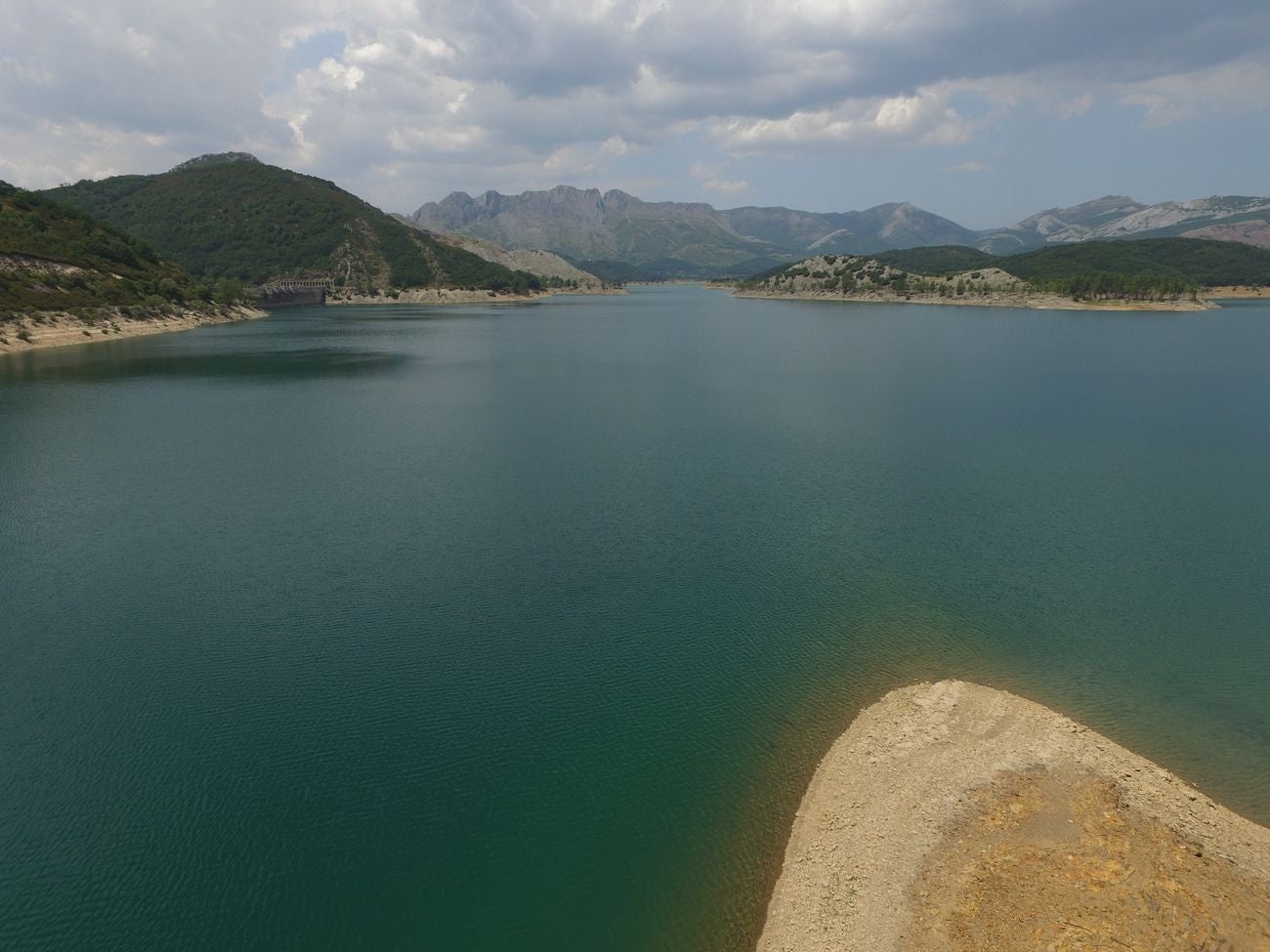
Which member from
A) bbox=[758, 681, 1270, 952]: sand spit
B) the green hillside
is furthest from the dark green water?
the green hillside

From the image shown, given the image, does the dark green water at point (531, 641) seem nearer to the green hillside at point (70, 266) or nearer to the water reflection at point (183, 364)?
the water reflection at point (183, 364)

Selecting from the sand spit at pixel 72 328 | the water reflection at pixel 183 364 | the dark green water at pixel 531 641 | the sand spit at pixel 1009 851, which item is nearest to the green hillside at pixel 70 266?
the sand spit at pixel 72 328

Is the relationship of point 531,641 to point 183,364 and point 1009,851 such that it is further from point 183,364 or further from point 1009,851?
point 183,364

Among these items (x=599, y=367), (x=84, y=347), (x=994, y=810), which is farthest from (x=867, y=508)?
(x=84, y=347)

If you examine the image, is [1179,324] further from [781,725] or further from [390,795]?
[390,795]

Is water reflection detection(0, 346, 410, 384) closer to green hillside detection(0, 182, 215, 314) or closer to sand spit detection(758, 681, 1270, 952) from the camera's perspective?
green hillside detection(0, 182, 215, 314)
